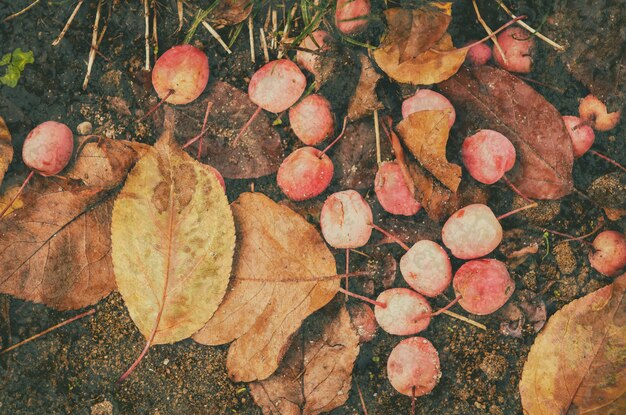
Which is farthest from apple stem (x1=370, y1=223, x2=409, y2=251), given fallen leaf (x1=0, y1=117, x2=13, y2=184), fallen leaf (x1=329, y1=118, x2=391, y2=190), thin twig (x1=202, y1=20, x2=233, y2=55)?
fallen leaf (x1=0, y1=117, x2=13, y2=184)

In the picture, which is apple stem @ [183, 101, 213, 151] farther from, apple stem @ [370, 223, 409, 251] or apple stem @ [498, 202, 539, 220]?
apple stem @ [498, 202, 539, 220]

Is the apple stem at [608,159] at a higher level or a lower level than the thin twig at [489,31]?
lower

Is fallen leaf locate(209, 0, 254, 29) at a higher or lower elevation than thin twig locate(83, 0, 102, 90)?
higher

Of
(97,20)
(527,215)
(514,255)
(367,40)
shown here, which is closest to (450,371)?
(514,255)

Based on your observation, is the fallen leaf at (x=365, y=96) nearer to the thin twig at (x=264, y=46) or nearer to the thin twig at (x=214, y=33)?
the thin twig at (x=264, y=46)

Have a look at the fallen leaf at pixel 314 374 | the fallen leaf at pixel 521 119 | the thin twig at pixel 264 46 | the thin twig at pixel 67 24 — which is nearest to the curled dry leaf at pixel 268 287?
the fallen leaf at pixel 314 374

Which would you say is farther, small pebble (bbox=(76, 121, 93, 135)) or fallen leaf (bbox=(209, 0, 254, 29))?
small pebble (bbox=(76, 121, 93, 135))
